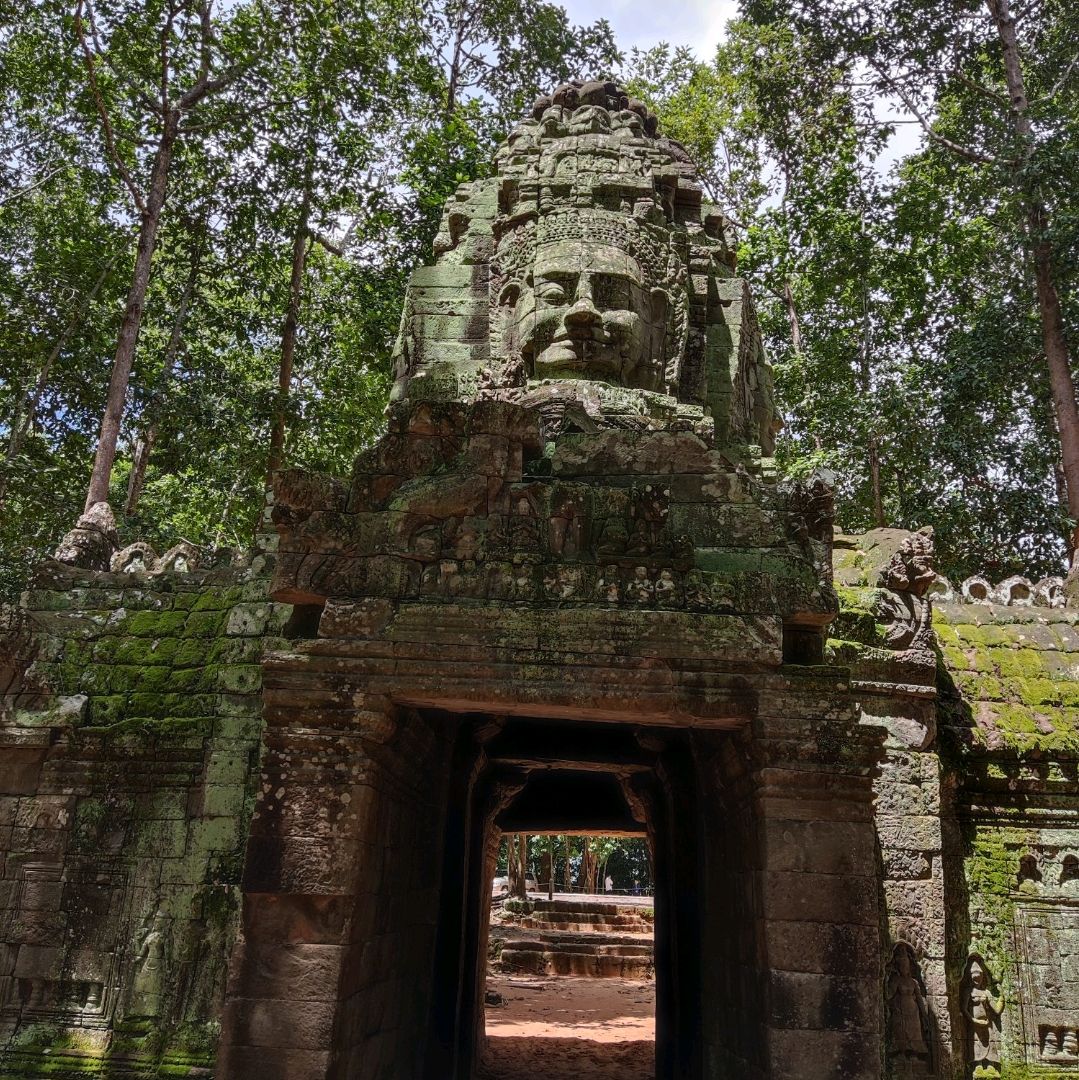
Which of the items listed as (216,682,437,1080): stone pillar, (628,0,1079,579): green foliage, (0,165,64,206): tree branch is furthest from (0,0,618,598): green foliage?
(216,682,437,1080): stone pillar

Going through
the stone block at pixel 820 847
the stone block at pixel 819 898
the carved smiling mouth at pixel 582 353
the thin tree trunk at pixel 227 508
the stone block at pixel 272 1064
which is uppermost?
the thin tree trunk at pixel 227 508

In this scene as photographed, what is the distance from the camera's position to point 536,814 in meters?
11.3

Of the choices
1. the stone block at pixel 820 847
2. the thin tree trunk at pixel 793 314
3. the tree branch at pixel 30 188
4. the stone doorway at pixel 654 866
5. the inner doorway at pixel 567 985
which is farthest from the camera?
the thin tree trunk at pixel 793 314

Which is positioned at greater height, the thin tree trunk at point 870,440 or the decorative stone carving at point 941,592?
the thin tree trunk at point 870,440

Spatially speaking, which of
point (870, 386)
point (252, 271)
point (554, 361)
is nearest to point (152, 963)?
point (554, 361)

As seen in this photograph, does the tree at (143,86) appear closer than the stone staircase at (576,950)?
Yes

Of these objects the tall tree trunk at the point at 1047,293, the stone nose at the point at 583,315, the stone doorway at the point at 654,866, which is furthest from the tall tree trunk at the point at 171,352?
the tall tree trunk at the point at 1047,293

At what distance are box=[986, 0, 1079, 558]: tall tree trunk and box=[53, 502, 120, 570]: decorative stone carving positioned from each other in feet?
38.8

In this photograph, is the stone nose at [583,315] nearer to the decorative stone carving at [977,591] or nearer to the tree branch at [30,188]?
the decorative stone carving at [977,591]

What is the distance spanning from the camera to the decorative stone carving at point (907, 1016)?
5797mm

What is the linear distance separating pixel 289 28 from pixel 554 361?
33.7 feet

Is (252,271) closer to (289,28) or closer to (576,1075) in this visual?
(289,28)

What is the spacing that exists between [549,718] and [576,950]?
581 inches

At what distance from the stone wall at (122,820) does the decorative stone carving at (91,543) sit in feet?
0.91
